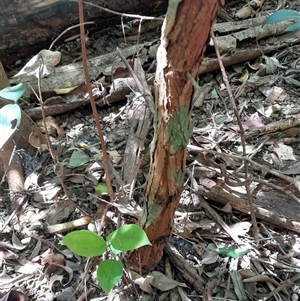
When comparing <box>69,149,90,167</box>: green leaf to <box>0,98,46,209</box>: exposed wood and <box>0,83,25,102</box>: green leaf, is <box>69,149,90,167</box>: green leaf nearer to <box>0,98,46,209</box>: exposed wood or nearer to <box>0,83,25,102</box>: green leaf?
<box>0,98,46,209</box>: exposed wood

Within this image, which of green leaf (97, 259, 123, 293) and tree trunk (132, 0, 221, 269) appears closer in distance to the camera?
tree trunk (132, 0, 221, 269)

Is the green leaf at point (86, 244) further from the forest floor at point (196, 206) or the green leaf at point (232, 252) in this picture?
the green leaf at point (232, 252)

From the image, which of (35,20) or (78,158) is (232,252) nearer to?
(78,158)

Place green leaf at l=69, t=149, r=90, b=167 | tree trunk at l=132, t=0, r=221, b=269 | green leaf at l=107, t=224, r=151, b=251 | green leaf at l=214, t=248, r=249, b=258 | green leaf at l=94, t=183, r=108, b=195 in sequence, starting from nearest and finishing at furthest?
tree trunk at l=132, t=0, r=221, b=269, green leaf at l=107, t=224, r=151, b=251, green leaf at l=214, t=248, r=249, b=258, green leaf at l=94, t=183, r=108, b=195, green leaf at l=69, t=149, r=90, b=167

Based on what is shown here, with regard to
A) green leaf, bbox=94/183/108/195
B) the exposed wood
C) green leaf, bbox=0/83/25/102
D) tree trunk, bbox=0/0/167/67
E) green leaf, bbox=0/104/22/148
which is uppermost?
green leaf, bbox=0/83/25/102

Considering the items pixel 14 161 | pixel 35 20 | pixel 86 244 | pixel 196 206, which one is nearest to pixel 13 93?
pixel 86 244

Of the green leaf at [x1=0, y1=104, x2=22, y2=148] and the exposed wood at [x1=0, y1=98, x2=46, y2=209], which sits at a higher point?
the green leaf at [x1=0, y1=104, x2=22, y2=148]

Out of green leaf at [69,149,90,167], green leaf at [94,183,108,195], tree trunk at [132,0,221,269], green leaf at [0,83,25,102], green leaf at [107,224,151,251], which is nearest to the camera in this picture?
tree trunk at [132,0,221,269]

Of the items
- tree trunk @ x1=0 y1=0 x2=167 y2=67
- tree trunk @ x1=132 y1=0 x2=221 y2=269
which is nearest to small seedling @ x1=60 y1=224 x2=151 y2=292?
tree trunk @ x1=132 y1=0 x2=221 y2=269
